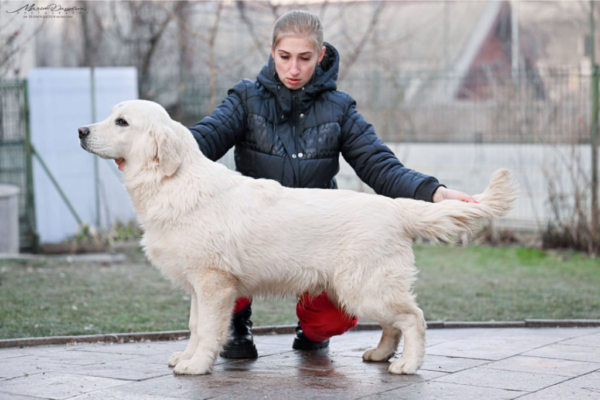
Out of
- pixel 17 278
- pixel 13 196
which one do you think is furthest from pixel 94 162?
pixel 17 278

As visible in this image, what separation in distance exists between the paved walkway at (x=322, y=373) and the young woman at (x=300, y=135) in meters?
0.32

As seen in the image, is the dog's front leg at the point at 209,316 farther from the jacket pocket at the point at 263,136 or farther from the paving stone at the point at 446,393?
the jacket pocket at the point at 263,136

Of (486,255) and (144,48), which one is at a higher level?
(144,48)

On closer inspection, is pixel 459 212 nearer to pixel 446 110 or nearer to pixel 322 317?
pixel 322 317

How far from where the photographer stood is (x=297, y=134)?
508 cm

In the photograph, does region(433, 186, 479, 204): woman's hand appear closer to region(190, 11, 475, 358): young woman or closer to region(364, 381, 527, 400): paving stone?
region(190, 11, 475, 358): young woman

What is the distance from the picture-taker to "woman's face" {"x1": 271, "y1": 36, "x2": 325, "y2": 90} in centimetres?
483

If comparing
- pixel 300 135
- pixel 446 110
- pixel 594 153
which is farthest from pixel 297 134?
pixel 446 110

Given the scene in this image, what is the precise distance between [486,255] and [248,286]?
7248 millimetres

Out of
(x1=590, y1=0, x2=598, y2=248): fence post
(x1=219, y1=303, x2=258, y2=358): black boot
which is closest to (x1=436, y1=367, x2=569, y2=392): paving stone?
(x1=219, y1=303, x2=258, y2=358): black boot

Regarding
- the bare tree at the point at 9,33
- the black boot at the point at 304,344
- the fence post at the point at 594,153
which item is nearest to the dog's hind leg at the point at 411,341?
the black boot at the point at 304,344

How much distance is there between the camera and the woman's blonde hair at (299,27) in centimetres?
480

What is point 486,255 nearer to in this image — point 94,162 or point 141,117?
point 94,162

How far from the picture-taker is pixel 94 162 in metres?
12.5
